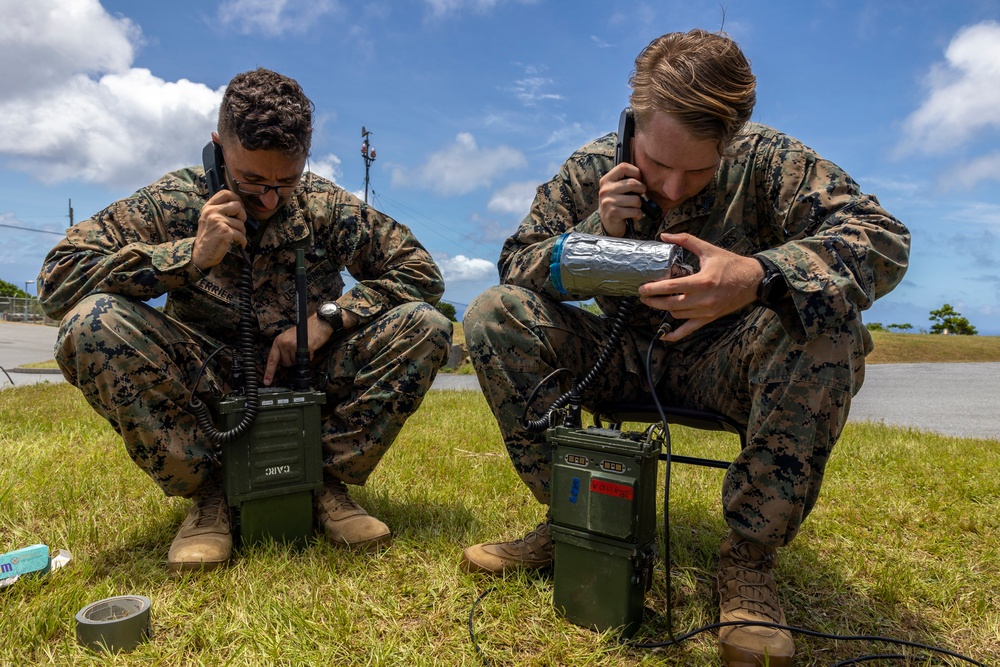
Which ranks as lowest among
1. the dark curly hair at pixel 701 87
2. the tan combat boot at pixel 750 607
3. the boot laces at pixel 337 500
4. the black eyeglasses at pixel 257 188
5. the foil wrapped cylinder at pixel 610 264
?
the tan combat boot at pixel 750 607

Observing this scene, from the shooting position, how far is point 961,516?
3168mm

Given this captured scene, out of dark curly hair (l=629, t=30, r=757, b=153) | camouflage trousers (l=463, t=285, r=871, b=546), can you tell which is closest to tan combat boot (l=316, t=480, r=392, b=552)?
camouflage trousers (l=463, t=285, r=871, b=546)

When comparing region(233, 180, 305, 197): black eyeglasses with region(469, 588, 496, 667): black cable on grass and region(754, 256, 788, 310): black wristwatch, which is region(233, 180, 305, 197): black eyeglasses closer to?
region(469, 588, 496, 667): black cable on grass

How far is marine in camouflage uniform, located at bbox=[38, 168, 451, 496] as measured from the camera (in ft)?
8.05

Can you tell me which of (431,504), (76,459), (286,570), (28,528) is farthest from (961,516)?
(76,459)

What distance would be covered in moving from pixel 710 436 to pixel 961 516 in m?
2.29

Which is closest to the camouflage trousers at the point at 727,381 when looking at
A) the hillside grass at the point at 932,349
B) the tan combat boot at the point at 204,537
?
the tan combat boot at the point at 204,537

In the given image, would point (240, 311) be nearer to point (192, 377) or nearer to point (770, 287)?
point (192, 377)

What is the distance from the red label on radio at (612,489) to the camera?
188 cm

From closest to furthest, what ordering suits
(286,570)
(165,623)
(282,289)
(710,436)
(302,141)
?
(165,623), (286,570), (302,141), (282,289), (710,436)

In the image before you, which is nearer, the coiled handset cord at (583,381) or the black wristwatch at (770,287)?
the black wristwatch at (770,287)

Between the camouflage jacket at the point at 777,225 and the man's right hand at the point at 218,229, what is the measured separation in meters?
1.01

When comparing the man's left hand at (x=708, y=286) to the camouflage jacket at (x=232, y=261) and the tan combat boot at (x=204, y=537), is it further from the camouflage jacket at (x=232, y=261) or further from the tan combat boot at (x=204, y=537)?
the tan combat boot at (x=204, y=537)

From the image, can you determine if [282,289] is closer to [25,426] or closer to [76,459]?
[76,459]
